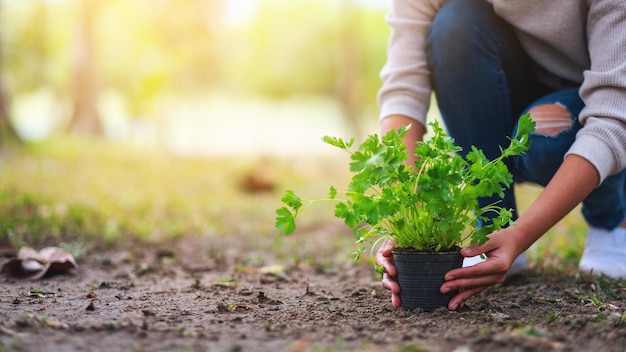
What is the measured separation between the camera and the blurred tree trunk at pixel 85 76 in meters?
15.2

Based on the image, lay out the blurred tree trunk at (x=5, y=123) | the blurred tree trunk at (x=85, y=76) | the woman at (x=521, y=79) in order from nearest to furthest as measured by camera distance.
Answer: the woman at (x=521, y=79) → the blurred tree trunk at (x=5, y=123) → the blurred tree trunk at (x=85, y=76)

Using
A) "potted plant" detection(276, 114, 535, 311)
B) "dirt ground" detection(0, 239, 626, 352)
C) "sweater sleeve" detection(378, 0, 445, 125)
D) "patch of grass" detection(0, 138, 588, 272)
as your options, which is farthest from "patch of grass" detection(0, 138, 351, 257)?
"potted plant" detection(276, 114, 535, 311)

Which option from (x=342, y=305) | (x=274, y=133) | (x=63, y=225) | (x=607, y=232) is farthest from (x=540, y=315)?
(x=274, y=133)

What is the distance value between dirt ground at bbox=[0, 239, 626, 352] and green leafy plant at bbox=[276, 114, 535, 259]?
0.88 feet

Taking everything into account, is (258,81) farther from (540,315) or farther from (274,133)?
(540,315)

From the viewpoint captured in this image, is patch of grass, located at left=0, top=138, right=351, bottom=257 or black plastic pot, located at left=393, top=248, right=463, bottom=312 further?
patch of grass, located at left=0, top=138, right=351, bottom=257

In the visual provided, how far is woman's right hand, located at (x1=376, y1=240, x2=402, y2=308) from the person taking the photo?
2.06 metres

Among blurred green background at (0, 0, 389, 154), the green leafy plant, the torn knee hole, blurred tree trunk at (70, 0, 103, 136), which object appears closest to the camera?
the green leafy plant

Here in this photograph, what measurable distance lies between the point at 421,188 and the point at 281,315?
60 centimetres

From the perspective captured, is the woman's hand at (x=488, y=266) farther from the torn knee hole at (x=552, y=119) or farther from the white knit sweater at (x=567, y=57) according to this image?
the torn knee hole at (x=552, y=119)

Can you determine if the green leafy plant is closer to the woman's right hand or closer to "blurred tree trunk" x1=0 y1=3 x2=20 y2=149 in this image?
the woman's right hand

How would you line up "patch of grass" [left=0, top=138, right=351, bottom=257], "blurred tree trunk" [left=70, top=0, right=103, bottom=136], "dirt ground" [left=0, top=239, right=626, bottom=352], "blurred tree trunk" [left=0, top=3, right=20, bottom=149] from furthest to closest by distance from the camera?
"blurred tree trunk" [left=70, top=0, right=103, bottom=136] < "blurred tree trunk" [left=0, top=3, right=20, bottom=149] < "patch of grass" [left=0, top=138, right=351, bottom=257] < "dirt ground" [left=0, top=239, right=626, bottom=352]

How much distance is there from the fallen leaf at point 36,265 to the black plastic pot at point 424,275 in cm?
160

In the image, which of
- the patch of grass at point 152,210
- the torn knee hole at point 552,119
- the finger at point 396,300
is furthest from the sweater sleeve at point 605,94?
the patch of grass at point 152,210
